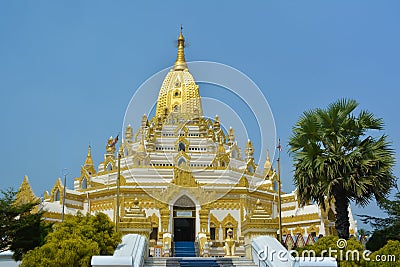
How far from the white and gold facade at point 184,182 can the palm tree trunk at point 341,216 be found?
4.31m

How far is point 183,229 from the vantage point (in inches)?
1206

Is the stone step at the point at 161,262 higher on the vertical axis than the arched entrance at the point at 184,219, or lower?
lower

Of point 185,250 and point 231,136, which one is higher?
point 231,136

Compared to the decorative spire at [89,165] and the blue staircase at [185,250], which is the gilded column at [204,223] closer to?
the blue staircase at [185,250]

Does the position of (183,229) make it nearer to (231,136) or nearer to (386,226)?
(386,226)

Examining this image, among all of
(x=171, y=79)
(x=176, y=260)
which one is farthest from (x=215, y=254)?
(x=171, y=79)

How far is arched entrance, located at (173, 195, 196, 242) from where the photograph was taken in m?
30.0

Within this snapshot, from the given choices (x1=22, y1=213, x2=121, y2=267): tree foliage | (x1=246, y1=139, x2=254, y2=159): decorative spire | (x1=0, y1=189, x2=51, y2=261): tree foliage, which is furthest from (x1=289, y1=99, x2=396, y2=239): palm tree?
(x1=246, y1=139, x2=254, y2=159): decorative spire

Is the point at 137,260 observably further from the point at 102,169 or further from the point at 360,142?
the point at 102,169

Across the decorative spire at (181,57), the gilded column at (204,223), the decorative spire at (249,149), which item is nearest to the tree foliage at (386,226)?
the gilded column at (204,223)

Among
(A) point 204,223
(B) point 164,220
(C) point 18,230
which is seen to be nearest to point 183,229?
(A) point 204,223

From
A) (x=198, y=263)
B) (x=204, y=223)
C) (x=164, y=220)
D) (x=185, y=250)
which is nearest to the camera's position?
(x=198, y=263)

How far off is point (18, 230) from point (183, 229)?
45.0 feet

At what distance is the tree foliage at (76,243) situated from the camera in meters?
12.5
